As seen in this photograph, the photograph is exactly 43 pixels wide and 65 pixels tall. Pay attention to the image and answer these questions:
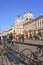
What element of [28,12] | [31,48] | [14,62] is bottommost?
[14,62]

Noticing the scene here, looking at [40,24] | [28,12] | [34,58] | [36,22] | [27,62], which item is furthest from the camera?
[28,12]

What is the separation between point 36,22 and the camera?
9538cm

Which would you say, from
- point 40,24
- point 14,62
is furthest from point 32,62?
point 40,24

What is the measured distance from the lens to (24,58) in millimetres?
5699

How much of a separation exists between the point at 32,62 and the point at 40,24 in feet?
278

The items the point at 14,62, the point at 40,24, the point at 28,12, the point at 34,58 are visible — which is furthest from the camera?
the point at 28,12

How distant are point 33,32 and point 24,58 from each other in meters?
83.9

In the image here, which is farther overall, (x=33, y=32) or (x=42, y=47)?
(x=33, y=32)

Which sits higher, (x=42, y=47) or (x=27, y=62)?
(x=42, y=47)

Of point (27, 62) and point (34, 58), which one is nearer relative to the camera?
point (34, 58)

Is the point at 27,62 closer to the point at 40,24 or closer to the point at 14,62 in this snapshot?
the point at 14,62

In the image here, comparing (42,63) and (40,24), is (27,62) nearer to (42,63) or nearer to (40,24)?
(42,63)

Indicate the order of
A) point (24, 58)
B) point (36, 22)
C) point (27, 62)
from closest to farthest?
point (27, 62)
point (24, 58)
point (36, 22)

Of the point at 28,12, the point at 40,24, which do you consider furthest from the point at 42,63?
the point at 28,12
